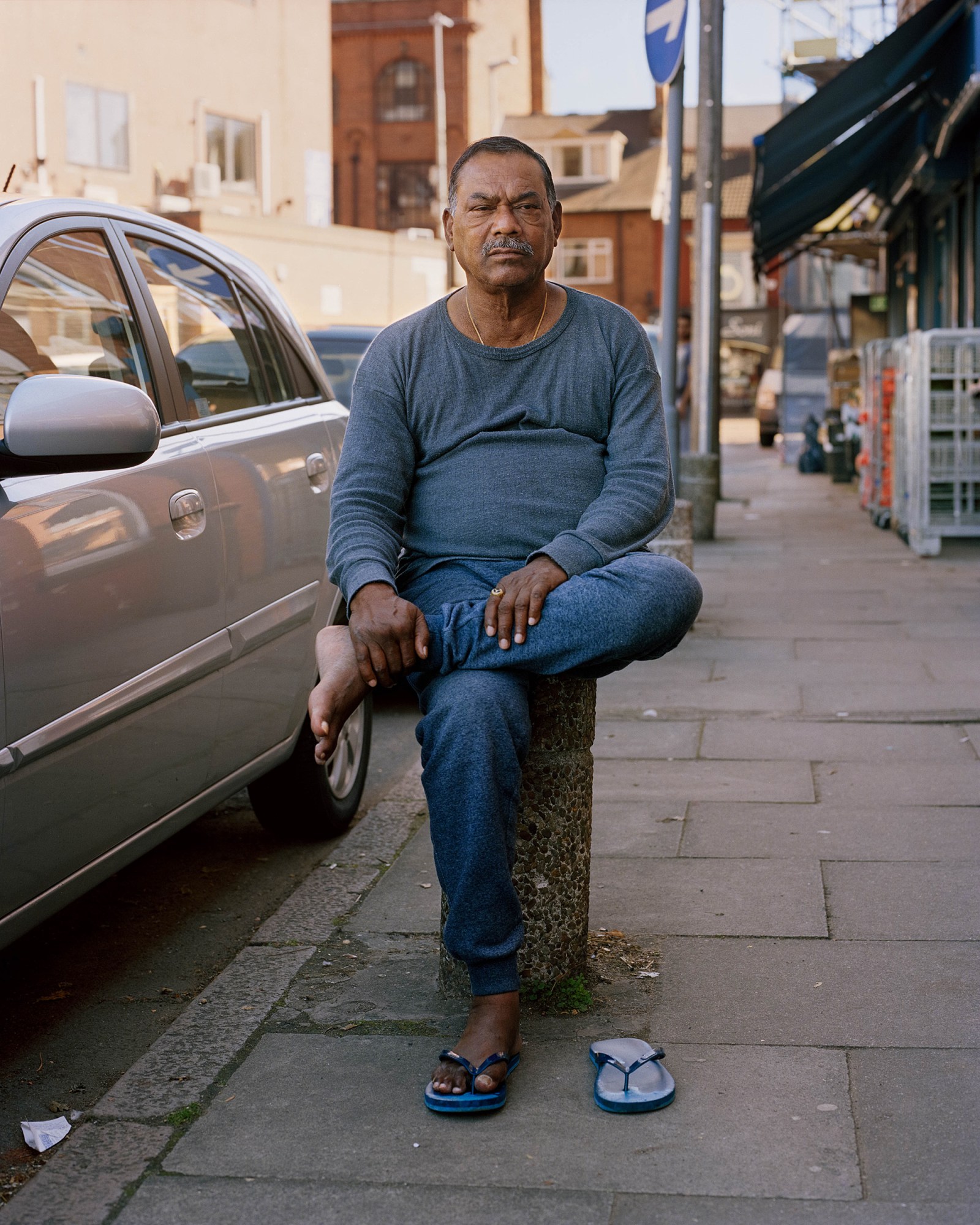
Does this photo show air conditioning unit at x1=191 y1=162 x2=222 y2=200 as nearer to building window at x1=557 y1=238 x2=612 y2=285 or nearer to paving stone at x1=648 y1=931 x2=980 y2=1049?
building window at x1=557 y1=238 x2=612 y2=285

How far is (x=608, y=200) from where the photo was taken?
53.1 m

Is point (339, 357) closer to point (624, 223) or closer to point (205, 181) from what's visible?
point (205, 181)

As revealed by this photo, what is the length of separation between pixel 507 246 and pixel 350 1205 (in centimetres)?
188

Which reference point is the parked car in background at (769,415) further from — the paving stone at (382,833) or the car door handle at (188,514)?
the car door handle at (188,514)

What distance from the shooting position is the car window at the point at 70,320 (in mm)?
3428

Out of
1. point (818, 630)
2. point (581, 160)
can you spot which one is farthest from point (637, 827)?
point (581, 160)

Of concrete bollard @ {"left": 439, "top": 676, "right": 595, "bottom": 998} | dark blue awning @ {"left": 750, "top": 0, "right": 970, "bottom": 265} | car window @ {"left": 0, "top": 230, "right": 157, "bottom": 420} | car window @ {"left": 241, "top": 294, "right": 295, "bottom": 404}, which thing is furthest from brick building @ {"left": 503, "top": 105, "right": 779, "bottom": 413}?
concrete bollard @ {"left": 439, "top": 676, "right": 595, "bottom": 998}

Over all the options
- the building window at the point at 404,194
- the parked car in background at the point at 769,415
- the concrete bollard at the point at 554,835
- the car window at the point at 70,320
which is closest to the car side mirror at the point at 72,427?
the car window at the point at 70,320

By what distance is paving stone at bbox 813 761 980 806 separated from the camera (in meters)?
5.08

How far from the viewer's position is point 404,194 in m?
52.3

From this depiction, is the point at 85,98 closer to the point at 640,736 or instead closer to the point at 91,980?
the point at 640,736

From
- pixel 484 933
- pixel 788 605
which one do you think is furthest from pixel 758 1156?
pixel 788 605

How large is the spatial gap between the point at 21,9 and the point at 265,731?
83.7 feet

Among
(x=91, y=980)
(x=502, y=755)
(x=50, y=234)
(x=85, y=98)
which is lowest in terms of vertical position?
(x=91, y=980)
